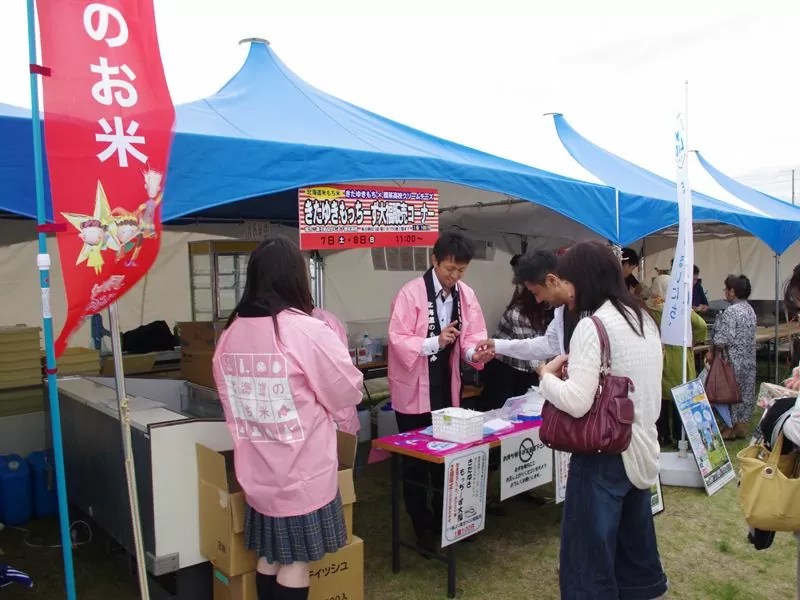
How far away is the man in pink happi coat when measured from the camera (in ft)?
10.1

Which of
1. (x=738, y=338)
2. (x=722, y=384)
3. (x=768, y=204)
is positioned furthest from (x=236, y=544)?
(x=768, y=204)

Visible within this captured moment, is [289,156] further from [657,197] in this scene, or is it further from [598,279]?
[657,197]

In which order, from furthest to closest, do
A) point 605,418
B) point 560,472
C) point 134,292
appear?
1. point 134,292
2. point 560,472
3. point 605,418

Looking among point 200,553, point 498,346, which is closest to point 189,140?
point 200,553

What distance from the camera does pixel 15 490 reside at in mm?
3578

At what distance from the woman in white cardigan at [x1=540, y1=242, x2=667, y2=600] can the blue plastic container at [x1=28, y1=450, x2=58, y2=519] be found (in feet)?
9.75

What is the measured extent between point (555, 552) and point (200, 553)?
74.2 inches

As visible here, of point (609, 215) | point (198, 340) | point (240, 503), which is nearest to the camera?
point (240, 503)

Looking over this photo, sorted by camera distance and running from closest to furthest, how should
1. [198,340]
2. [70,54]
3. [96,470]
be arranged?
[70,54]
[96,470]
[198,340]

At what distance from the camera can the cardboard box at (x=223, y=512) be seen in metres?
2.16

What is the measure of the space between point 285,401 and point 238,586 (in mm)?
804

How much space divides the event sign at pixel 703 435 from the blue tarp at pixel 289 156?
115 centimetres

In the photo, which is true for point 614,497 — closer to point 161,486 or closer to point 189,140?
point 161,486

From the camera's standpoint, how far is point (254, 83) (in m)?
3.40
